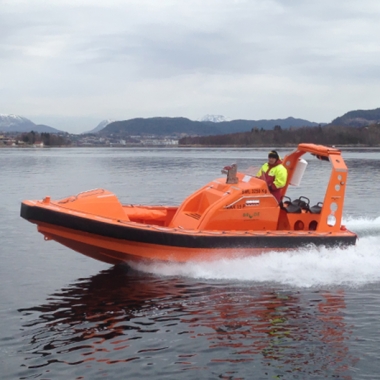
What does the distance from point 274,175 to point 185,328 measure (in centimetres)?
382

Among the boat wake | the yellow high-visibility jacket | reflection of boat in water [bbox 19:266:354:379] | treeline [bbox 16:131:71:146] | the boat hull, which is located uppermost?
treeline [bbox 16:131:71:146]

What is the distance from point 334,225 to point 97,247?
159 inches

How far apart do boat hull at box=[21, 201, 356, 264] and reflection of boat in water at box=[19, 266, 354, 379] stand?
18.9 inches

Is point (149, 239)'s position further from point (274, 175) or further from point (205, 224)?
point (274, 175)

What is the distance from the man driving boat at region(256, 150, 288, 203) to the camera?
1016 cm

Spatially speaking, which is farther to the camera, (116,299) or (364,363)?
(116,299)

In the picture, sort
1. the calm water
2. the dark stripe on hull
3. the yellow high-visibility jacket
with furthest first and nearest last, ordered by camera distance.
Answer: the yellow high-visibility jacket → the dark stripe on hull → the calm water

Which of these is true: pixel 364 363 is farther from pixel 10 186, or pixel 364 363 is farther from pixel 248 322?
pixel 10 186

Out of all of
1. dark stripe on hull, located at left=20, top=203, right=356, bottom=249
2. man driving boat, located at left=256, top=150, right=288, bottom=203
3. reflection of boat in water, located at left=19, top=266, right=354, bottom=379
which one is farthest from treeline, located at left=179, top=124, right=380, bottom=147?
reflection of boat in water, located at left=19, top=266, right=354, bottom=379

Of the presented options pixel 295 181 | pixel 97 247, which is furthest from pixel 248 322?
pixel 295 181

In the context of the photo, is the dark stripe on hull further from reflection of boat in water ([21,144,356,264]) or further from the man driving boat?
the man driving boat

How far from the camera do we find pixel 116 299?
8.62m

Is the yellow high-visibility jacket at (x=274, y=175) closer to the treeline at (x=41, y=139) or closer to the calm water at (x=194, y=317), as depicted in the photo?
the calm water at (x=194, y=317)

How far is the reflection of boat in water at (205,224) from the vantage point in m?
9.05
